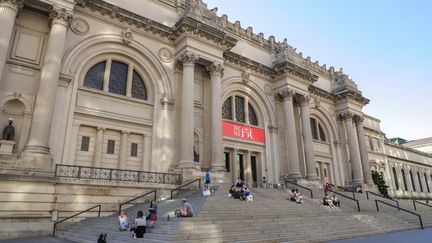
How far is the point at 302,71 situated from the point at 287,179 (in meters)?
10.2

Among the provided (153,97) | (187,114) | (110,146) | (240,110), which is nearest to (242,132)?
(240,110)

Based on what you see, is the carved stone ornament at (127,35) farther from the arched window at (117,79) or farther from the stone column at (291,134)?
the stone column at (291,134)

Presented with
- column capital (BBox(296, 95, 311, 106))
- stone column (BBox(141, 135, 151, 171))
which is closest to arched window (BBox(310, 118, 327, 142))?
column capital (BBox(296, 95, 311, 106))

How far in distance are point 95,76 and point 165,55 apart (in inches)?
202

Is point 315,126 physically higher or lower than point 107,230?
higher

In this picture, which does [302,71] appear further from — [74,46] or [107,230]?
[107,230]

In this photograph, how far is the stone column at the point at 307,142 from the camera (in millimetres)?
25594

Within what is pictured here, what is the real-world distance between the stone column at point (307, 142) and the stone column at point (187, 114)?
1215 centimetres

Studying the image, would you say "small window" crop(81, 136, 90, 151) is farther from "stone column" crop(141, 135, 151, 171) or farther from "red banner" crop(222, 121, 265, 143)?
"red banner" crop(222, 121, 265, 143)

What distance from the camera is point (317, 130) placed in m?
31.6

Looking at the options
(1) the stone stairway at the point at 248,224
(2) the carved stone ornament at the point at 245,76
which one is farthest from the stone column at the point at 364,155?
(2) the carved stone ornament at the point at 245,76

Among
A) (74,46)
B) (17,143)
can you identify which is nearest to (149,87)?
(74,46)

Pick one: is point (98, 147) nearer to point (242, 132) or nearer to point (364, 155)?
point (242, 132)

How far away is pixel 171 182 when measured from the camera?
17.3 m
